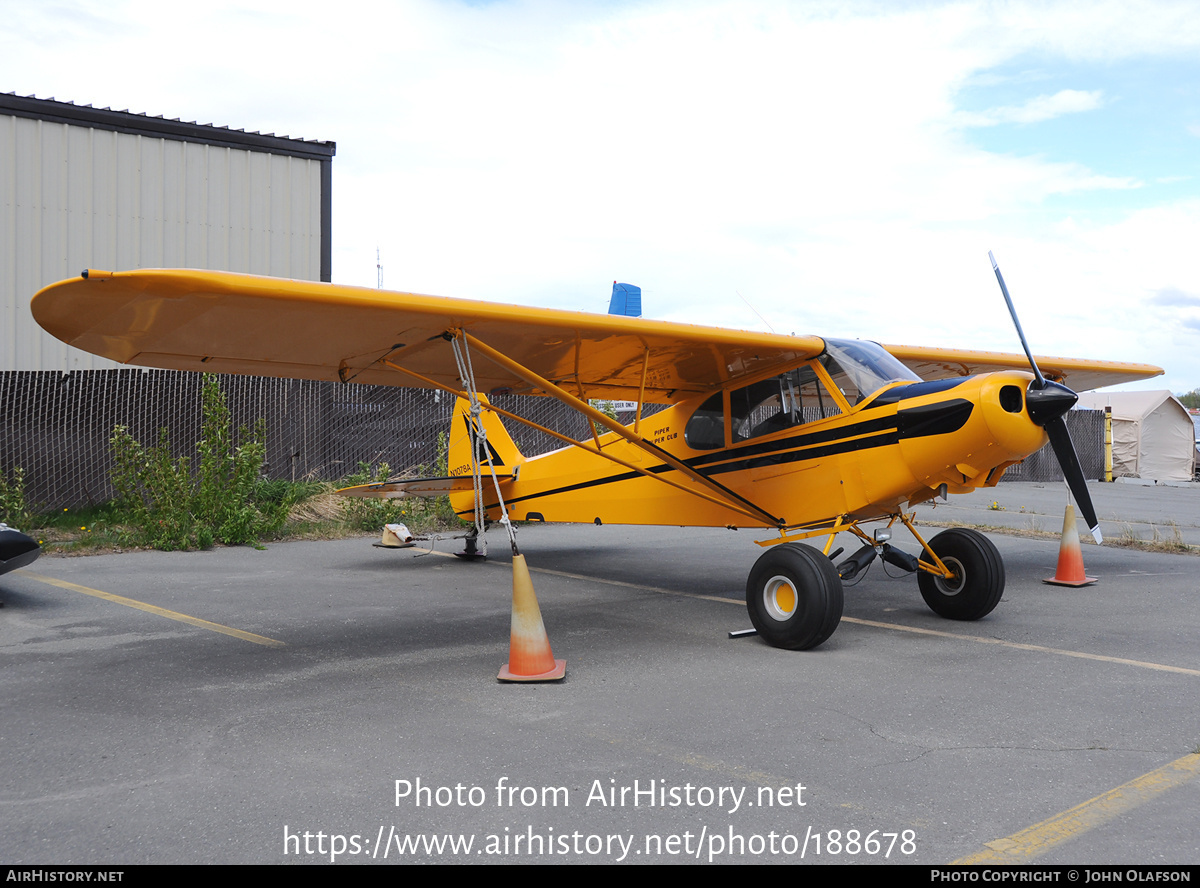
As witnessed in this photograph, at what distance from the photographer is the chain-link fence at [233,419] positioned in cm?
1302

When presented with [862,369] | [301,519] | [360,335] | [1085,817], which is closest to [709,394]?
[862,369]

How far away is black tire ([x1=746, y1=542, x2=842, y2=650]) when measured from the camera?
5.68 meters

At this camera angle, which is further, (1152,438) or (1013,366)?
(1152,438)

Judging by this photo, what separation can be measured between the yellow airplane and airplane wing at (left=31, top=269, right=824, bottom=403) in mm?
→ 20

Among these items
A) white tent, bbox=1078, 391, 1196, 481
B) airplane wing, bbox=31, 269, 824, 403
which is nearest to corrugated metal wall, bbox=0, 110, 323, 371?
airplane wing, bbox=31, 269, 824, 403

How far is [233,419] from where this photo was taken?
14586mm

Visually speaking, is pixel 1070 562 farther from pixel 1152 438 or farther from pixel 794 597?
pixel 1152 438

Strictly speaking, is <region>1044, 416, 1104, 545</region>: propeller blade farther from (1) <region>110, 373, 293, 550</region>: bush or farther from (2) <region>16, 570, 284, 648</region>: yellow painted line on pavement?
(1) <region>110, 373, 293, 550</region>: bush

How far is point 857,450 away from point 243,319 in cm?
452

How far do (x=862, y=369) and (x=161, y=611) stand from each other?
20.3 ft

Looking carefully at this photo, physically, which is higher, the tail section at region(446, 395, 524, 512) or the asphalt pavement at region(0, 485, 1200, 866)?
the tail section at region(446, 395, 524, 512)

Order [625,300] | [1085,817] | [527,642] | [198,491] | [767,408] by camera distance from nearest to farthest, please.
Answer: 1. [1085,817]
2. [527,642]
3. [767,408]
4. [198,491]
5. [625,300]

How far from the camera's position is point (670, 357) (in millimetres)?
7457

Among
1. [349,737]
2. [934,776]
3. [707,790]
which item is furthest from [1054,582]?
[349,737]
